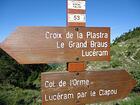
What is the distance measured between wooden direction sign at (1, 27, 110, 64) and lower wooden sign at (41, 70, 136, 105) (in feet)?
0.71

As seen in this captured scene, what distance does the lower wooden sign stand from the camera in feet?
12.9

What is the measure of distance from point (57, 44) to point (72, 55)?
0.25 metres

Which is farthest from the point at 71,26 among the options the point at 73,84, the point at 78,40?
the point at 73,84

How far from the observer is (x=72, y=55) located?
13.3ft

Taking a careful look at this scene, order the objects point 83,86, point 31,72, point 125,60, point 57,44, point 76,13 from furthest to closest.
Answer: point 31,72 → point 125,60 → point 76,13 → point 83,86 → point 57,44

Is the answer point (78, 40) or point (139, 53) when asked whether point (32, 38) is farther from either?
point (139, 53)

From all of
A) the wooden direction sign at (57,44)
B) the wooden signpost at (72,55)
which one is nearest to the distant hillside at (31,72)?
the wooden signpost at (72,55)

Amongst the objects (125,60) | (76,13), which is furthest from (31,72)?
(76,13)

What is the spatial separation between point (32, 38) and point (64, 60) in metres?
0.51

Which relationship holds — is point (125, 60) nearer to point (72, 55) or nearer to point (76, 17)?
point (76, 17)

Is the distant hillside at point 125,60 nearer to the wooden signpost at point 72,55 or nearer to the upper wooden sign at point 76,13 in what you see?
the wooden signpost at point 72,55

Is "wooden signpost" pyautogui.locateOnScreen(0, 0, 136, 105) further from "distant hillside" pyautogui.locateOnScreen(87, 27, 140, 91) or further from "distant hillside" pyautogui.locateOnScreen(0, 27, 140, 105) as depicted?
"distant hillside" pyautogui.locateOnScreen(87, 27, 140, 91)

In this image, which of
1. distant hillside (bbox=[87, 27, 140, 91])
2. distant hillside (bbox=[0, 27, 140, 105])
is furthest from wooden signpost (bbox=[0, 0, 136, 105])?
distant hillside (bbox=[87, 27, 140, 91])

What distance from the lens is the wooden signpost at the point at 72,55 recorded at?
12.5 feet
